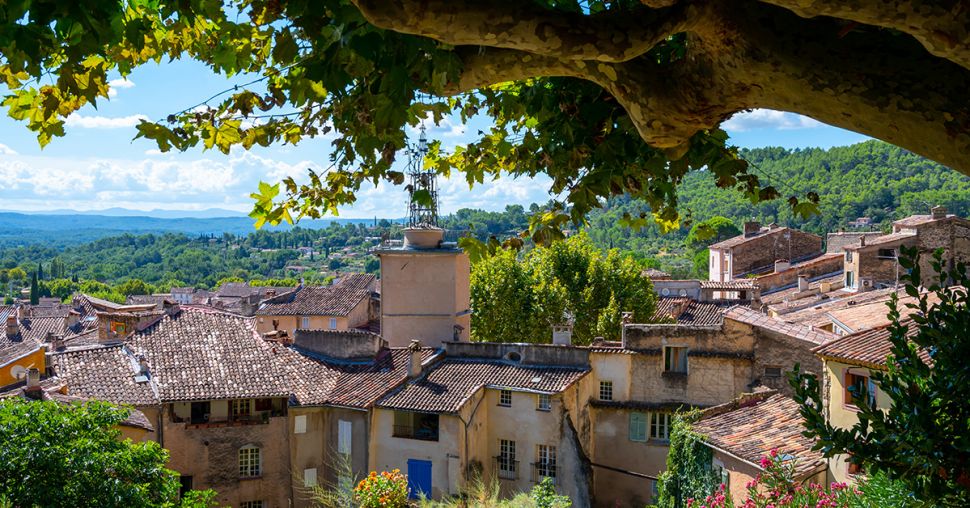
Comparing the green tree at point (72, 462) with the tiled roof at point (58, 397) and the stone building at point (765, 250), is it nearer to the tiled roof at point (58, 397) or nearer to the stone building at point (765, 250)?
the tiled roof at point (58, 397)

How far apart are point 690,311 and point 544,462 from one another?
1772 cm

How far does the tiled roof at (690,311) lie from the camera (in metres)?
39.9

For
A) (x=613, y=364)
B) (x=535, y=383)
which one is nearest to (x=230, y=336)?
(x=535, y=383)

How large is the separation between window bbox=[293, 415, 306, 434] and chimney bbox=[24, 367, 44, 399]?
7.58 m

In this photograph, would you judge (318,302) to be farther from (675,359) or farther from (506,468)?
(675,359)

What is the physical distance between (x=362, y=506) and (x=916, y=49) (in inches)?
728

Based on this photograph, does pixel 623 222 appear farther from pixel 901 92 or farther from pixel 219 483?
pixel 219 483

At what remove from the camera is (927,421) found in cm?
503

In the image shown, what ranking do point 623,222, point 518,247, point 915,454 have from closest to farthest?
point 915,454 < point 518,247 < point 623,222

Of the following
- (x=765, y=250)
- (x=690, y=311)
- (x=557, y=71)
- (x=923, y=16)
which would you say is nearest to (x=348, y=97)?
(x=557, y=71)

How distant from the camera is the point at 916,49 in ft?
11.9

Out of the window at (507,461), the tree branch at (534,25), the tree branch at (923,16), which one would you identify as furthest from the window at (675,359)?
the tree branch at (923,16)

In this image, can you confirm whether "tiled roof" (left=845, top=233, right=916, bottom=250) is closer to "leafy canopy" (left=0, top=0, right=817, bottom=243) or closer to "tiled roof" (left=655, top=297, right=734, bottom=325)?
"tiled roof" (left=655, top=297, right=734, bottom=325)

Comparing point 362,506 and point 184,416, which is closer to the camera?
point 362,506
